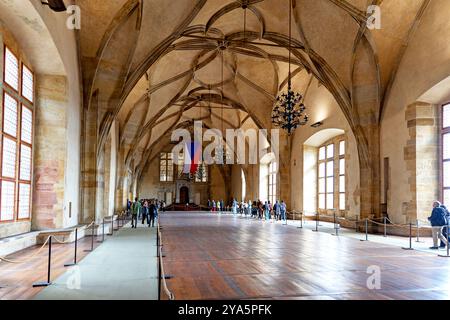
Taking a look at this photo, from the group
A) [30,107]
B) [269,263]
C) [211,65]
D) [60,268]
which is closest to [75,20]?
[30,107]

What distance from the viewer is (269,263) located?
695 cm

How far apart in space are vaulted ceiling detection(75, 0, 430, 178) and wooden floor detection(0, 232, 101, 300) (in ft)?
17.4

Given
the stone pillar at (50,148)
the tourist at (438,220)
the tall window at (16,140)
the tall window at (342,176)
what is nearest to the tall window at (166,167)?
the tall window at (342,176)

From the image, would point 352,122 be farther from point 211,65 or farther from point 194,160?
point 194,160

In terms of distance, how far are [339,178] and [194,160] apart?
17713 mm

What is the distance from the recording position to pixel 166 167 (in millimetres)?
38156

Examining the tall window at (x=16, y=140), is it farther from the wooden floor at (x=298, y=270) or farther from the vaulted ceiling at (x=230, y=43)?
the wooden floor at (x=298, y=270)

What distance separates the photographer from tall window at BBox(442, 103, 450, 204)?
11.3 m

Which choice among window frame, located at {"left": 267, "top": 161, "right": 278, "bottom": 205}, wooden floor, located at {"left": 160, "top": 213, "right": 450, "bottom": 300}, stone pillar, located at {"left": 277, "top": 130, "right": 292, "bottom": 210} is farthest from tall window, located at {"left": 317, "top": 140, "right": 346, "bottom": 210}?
wooden floor, located at {"left": 160, "top": 213, "right": 450, "bottom": 300}

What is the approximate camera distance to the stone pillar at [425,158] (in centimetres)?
1158

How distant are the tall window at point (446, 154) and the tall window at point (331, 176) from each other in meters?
5.38

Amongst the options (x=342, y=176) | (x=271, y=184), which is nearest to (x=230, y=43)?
(x=342, y=176)

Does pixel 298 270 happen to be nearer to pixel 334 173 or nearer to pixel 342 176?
pixel 342 176

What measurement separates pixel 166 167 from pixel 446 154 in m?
29.3
